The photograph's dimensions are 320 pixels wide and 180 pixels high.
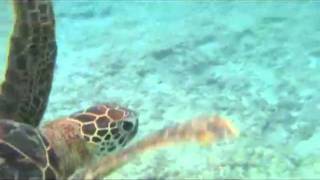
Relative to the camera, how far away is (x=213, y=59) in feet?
12.5

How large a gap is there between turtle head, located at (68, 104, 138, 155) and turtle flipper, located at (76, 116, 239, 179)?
692 mm

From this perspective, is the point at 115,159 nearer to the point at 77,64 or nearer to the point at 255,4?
the point at 77,64

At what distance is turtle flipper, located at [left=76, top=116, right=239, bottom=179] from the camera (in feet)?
4.82

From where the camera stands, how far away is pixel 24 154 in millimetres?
1683

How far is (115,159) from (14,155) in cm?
32

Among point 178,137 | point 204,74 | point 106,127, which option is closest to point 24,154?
point 178,137

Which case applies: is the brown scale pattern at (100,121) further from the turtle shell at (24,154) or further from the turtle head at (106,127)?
the turtle shell at (24,154)

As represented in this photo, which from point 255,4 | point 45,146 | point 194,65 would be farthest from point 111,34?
point 45,146

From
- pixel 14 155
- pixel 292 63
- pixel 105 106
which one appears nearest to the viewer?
pixel 14 155

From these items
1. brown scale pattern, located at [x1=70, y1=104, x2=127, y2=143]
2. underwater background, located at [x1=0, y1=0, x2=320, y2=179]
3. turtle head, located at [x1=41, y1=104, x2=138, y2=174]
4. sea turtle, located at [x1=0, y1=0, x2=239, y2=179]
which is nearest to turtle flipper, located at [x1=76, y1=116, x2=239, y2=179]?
sea turtle, located at [x1=0, y1=0, x2=239, y2=179]

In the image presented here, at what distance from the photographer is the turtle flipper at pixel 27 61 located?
219 centimetres

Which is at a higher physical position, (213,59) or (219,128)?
(219,128)

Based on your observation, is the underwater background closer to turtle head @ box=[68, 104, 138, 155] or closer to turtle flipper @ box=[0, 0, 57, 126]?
turtle head @ box=[68, 104, 138, 155]

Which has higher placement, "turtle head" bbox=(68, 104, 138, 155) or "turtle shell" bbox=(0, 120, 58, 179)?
"turtle shell" bbox=(0, 120, 58, 179)
